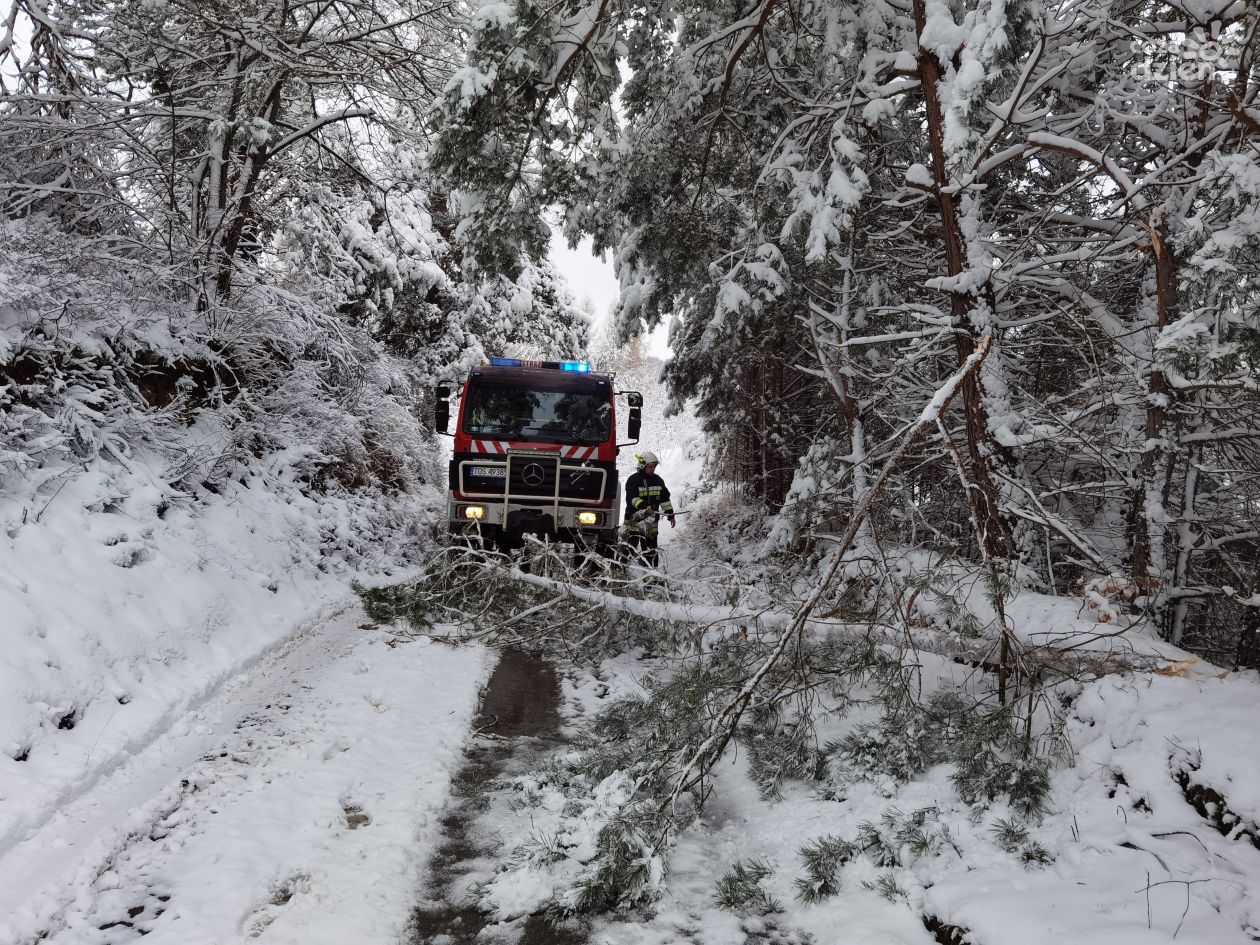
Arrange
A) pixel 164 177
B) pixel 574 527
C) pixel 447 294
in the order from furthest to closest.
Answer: pixel 447 294 → pixel 574 527 → pixel 164 177

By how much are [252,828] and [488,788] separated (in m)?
1.21

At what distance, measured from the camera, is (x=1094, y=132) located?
6.75 m

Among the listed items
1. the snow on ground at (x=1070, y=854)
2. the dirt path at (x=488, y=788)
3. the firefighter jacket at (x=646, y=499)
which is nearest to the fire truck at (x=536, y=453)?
the firefighter jacket at (x=646, y=499)

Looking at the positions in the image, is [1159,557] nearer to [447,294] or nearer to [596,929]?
[596,929]

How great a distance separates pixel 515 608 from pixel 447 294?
11.8 meters

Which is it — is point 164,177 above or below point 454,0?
below

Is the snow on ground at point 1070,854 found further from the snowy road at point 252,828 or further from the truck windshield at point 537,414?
the truck windshield at point 537,414

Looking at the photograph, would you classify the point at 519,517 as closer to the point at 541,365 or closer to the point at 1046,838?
the point at 541,365

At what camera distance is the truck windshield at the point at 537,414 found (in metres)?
10.0

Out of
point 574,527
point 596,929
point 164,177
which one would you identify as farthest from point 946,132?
point 164,177

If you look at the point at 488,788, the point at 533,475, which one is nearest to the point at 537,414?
the point at 533,475

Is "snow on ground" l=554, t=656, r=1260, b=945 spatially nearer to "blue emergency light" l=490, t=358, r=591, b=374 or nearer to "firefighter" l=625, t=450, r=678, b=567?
"firefighter" l=625, t=450, r=678, b=567

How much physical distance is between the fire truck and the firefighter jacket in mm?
355

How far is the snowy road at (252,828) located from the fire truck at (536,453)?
411 cm
